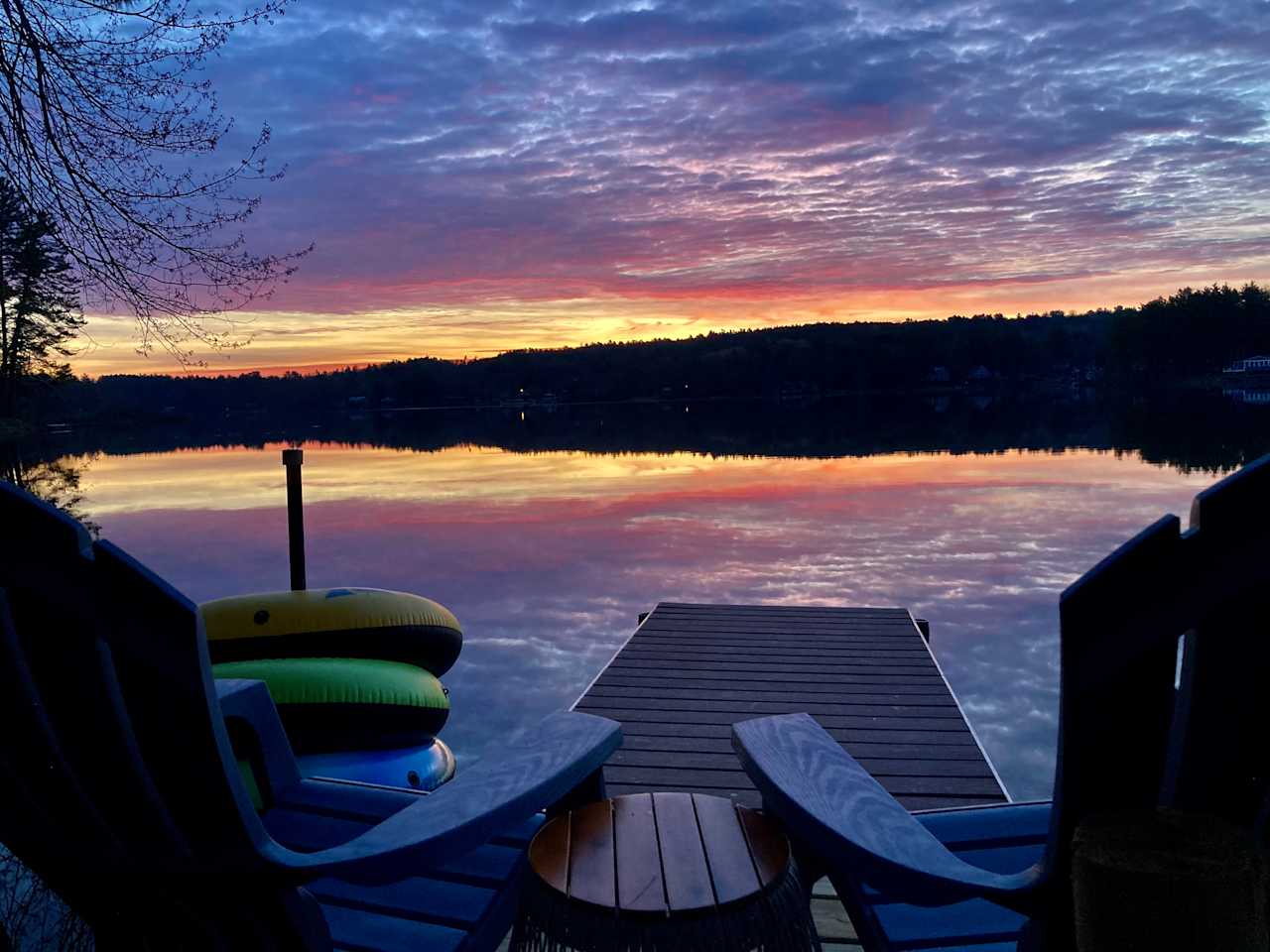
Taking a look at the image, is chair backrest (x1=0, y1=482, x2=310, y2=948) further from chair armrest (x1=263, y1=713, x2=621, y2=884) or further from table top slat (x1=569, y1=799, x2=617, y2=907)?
table top slat (x1=569, y1=799, x2=617, y2=907)

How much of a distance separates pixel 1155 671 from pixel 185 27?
14.9 ft

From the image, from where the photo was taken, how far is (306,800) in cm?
206

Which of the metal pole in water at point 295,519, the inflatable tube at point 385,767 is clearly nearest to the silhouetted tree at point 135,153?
the metal pole in water at point 295,519

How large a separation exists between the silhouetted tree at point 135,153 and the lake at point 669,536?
3.29 metres

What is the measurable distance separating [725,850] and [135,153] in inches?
161

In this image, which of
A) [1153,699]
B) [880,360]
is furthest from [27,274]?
[880,360]

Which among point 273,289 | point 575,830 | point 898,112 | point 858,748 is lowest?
point 858,748

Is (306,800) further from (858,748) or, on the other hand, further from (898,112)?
(898,112)

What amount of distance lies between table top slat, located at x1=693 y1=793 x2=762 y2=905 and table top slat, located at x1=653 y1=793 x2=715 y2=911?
0.01 metres

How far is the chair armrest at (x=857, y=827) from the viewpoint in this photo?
1.26m

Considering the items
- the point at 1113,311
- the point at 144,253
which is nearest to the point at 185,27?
the point at 144,253

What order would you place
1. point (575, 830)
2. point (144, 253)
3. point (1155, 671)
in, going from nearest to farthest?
1. point (1155, 671)
2. point (575, 830)
3. point (144, 253)

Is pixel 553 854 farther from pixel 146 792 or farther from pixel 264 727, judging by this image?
pixel 264 727

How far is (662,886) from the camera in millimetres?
1310
